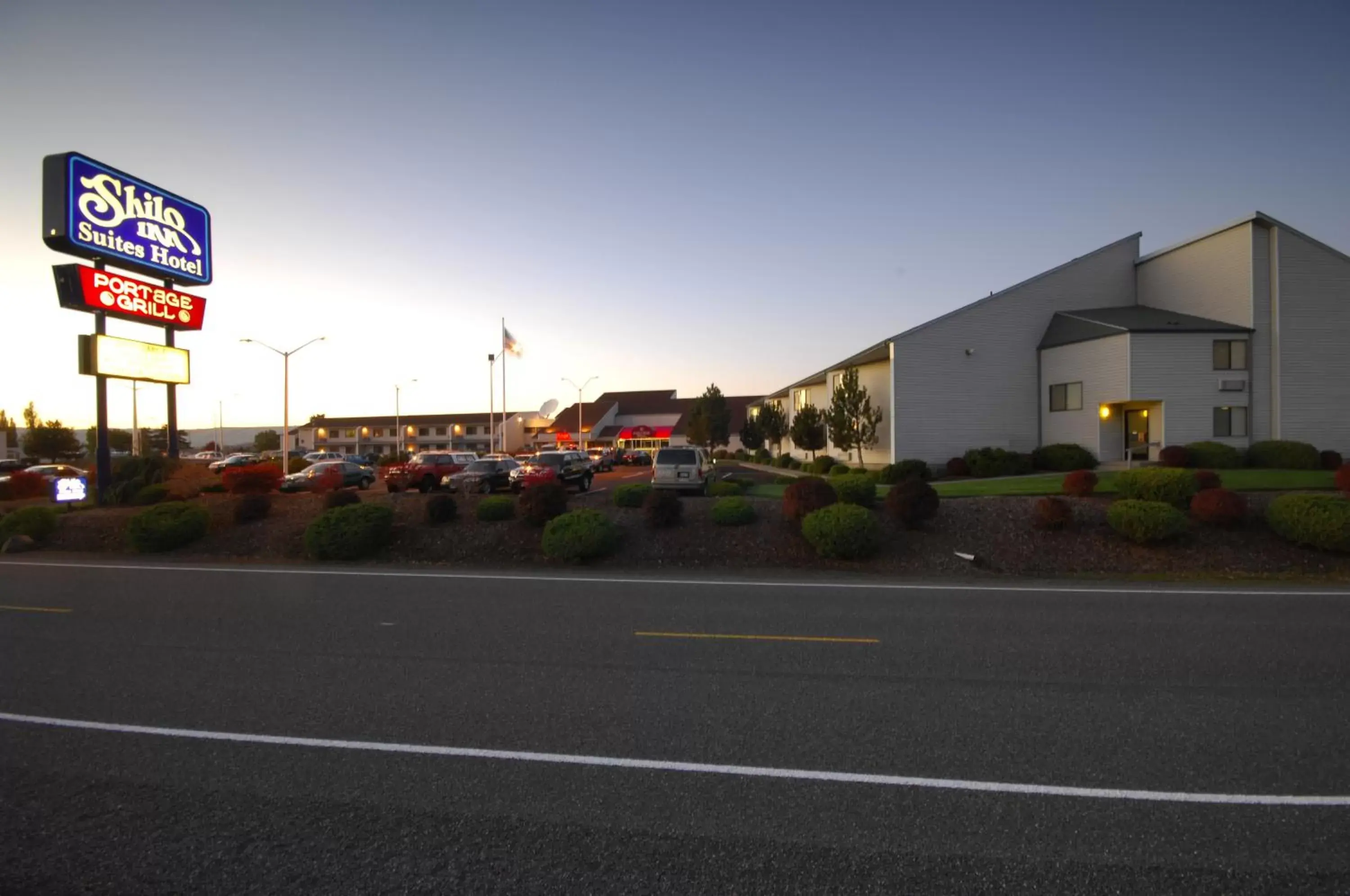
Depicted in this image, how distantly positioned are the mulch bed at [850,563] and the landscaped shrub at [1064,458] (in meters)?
15.1

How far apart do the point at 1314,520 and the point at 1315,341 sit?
2285 centimetres

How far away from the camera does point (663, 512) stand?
1878 centimetres

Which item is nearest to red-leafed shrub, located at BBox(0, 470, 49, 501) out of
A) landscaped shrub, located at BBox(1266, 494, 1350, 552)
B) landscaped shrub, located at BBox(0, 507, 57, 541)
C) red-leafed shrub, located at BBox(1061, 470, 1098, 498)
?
landscaped shrub, located at BBox(0, 507, 57, 541)

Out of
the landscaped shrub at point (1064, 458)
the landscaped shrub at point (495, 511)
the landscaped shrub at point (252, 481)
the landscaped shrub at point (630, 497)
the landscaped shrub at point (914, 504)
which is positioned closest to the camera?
the landscaped shrub at point (914, 504)

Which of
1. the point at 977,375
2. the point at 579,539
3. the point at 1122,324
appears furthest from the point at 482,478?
the point at 1122,324

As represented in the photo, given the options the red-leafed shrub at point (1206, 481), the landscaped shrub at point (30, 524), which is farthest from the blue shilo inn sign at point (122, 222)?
the red-leafed shrub at point (1206, 481)

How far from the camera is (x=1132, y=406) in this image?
34.3 metres

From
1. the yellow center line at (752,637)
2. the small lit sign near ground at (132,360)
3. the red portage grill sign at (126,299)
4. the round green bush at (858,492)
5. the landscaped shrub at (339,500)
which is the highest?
the red portage grill sign at (126,299)

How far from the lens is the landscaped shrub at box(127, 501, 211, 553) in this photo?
1981 centimetres

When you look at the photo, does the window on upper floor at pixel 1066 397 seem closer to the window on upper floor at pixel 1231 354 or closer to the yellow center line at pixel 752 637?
the window on upper floor at pixel 1231 354

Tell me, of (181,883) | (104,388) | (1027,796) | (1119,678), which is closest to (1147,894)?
(1027,796)

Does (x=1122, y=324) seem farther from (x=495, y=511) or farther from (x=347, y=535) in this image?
(x=347, y=535)

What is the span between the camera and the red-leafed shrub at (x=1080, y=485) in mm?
19562

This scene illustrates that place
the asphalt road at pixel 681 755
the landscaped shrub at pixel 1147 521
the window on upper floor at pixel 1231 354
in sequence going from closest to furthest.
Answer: the asphalt road at pixel 681 755, the landscaped shrub at pixel 1147 521, the window on upper floor at pixel 1231 354
